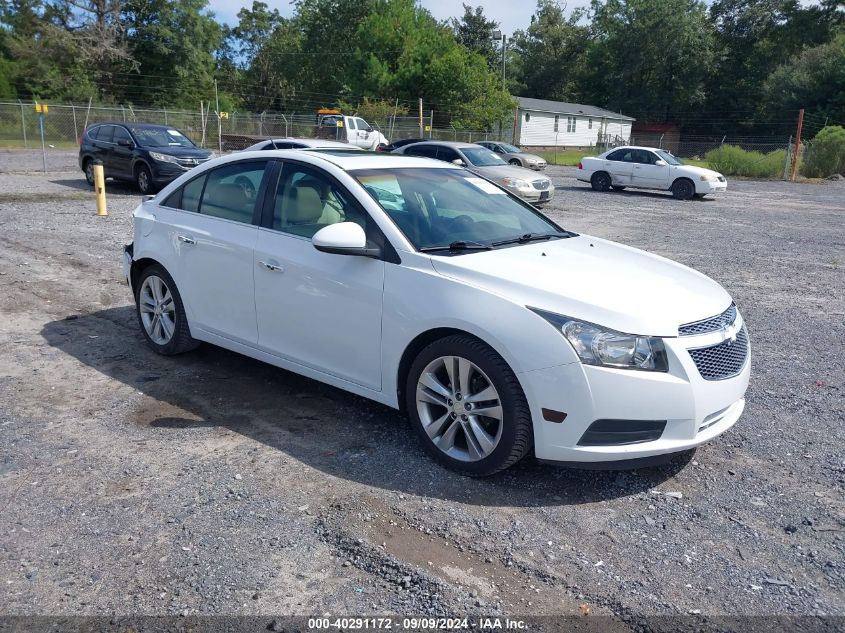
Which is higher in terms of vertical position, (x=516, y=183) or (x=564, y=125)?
(x=564, y=125)

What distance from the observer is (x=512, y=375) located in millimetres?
3805

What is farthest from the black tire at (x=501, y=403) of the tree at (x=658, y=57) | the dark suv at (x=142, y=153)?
the tree at (x=658, y=57)

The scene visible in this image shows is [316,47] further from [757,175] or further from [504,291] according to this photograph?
[504,291]

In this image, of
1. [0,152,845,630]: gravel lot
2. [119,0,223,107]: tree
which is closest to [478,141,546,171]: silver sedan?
[0,152,845,630]: gravel lot

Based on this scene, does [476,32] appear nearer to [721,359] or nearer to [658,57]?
[658,57]

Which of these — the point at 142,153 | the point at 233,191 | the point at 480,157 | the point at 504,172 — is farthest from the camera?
the point at 480,157

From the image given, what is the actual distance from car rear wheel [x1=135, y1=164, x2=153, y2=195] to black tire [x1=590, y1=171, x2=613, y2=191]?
14.6m

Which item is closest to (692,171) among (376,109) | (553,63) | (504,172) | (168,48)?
(504,172)

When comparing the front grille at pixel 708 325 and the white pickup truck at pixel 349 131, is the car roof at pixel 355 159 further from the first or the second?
the white pickup truck at pixel 349 131

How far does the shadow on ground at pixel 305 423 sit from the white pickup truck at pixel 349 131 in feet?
94.1

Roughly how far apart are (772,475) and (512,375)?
1.67m

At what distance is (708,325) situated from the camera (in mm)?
3990

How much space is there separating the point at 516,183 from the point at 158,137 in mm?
8730

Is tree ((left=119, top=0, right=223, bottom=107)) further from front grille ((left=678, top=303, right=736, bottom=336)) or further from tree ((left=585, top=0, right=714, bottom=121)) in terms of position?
front grille ((left=678, top=303, right=736, bottom=336))
